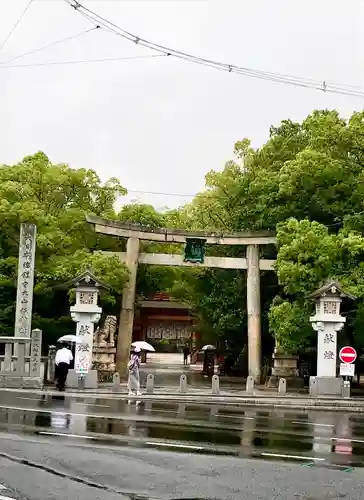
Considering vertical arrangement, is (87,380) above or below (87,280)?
below

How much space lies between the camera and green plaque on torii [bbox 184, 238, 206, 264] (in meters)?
33.9

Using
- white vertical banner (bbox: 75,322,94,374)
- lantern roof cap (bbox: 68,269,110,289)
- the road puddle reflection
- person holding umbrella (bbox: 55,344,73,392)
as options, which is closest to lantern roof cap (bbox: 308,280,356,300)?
the road puddle reflection

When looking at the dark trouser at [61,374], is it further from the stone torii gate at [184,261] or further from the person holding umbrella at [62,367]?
the stone torii gate at [184,261]

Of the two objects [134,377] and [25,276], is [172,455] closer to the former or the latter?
[134,377]

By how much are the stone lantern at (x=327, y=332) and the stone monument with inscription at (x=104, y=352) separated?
9340 mm

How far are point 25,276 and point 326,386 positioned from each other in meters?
13.2

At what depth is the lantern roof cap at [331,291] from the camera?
26469 mm

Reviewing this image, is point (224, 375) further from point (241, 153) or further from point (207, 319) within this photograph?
point (241, 153)

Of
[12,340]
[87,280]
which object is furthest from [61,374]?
[87,280]

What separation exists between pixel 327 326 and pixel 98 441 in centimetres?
1614

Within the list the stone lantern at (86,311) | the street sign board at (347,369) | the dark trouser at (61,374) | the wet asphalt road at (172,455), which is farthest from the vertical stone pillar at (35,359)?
the street sign board at (347,369)

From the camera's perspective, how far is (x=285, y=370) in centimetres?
3256

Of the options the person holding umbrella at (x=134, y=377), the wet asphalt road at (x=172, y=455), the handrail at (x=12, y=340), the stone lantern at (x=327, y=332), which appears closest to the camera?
the wet asphalt road at (x=172, y=455)

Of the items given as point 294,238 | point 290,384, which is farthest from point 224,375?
point 294,238
